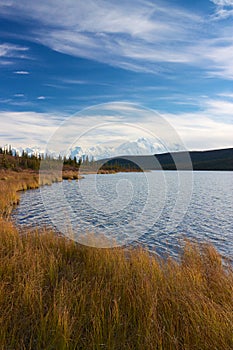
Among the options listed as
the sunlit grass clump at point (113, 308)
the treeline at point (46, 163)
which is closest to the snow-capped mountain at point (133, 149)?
the sunlit grass clump at point (113, 308)

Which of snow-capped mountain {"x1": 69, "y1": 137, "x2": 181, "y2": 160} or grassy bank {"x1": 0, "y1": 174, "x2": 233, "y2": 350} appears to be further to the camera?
snow-capped mountain {"x1": 69, "y1": 137, "x2": 181, "y2": 160}

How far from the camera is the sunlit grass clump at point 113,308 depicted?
3.04m

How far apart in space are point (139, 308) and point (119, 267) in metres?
1.54

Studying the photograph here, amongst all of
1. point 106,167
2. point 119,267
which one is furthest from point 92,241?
point 106,167

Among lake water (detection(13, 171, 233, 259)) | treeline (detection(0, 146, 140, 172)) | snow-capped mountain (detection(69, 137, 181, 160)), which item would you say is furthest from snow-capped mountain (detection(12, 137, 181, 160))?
treeline (detection(0, 146, 140, 172))

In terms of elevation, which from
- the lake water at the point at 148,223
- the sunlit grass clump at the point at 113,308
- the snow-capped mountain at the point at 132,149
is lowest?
the lake water at the point at 148,223

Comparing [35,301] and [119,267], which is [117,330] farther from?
[119,267]

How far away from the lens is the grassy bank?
3039 millimetres

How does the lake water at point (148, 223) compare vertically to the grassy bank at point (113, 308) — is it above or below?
below

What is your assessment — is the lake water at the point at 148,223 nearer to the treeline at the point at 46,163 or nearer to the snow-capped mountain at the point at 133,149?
the snow-capped mountain at the point at 133,149

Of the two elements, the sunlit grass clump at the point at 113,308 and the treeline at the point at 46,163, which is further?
the treeline at the point at 46,163

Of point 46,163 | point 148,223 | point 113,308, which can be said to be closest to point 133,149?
point 148,223

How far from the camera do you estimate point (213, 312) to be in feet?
11.2

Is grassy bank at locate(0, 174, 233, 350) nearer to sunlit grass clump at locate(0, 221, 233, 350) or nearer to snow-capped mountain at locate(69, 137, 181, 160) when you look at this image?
Result: sunlit grass clump at locate(0, 221, 233, 350)
